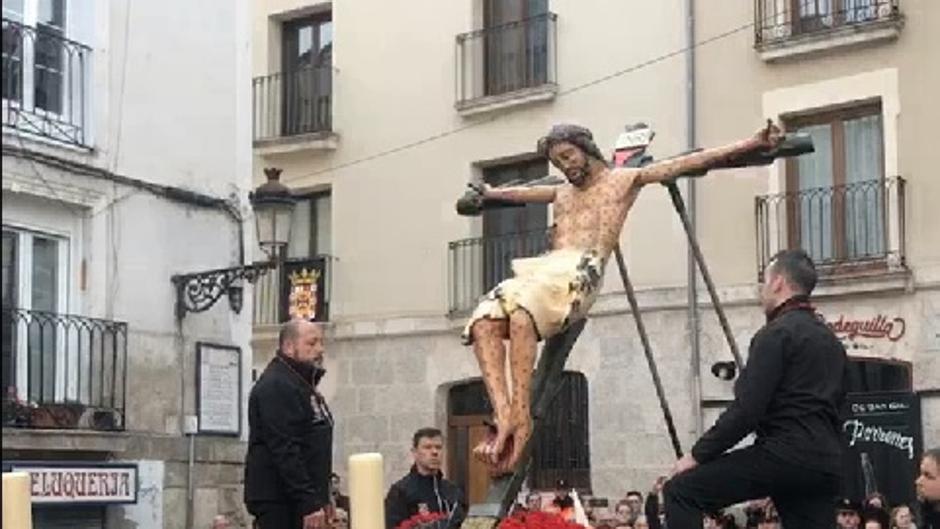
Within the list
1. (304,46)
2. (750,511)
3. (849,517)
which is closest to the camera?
(750,511)

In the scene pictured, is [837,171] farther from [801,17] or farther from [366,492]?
[366,492]

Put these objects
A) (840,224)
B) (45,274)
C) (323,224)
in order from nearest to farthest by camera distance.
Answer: (45,274), (840,224), (323,224)

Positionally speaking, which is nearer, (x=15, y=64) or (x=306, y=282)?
(x=15, y=64)

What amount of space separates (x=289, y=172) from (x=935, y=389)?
347 inches

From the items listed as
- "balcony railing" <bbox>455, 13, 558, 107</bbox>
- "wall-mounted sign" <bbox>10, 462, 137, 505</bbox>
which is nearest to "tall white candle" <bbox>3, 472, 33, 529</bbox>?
Answer: "wall-mounted sign" <bbox>10, 462, 137, 505</bbox>

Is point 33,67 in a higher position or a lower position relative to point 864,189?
higher

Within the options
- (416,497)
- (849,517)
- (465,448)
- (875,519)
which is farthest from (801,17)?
(416,497)

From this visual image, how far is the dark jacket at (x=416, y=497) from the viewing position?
728 centimetres

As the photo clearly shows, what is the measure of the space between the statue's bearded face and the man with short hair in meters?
1.83

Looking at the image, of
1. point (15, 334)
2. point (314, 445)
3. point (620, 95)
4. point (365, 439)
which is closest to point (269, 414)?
point (314, 445)

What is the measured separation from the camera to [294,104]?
21.9 m

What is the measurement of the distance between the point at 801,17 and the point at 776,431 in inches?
523

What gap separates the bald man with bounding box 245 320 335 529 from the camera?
21.1 ft

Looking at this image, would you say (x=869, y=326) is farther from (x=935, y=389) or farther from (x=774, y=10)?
(x=774, y=10)
